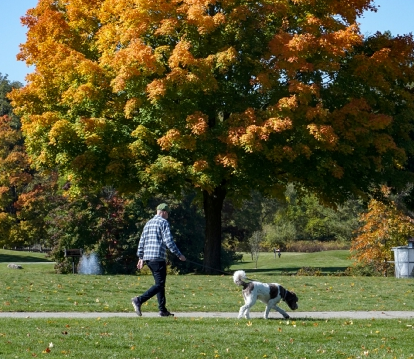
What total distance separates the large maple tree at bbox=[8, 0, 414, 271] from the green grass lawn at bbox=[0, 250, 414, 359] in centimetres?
843

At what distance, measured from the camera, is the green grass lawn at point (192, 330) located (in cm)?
952

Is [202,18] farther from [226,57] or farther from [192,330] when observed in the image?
[192,330]

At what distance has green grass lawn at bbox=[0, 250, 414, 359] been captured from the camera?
9516 mm

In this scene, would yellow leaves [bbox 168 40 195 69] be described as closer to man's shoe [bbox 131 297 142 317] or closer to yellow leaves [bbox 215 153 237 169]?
yellow leaves [bbox 215 153 237 169]

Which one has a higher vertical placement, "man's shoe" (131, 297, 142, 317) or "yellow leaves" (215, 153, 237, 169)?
"yellow leaves" (215, 153, 237, 169)

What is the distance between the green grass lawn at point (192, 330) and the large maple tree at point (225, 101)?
8429 mm

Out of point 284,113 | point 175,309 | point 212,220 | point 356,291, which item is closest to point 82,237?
point 212,220

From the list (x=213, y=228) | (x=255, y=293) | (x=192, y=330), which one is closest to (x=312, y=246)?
(x=213, y=228)

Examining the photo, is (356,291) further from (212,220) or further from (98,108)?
(98,108)

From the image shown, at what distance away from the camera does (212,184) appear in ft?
85.6

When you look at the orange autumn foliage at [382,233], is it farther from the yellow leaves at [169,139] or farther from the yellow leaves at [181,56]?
the yellow leaves at [181,56]

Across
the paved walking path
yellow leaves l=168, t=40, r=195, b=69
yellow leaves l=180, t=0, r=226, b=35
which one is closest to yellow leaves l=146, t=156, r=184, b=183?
yellow leaves l=168, t=40, r=195, b=69

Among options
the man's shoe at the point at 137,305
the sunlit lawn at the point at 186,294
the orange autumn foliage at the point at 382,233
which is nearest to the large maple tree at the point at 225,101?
the sunlit lawn at the point at 186,294

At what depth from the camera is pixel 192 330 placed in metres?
11.2
